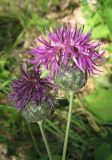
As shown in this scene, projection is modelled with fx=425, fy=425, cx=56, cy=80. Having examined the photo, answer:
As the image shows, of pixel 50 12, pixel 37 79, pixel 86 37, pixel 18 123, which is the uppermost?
pixel 50 12

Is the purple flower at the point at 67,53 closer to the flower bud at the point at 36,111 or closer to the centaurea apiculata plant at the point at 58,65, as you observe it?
the centaurea apiculata plant at the point at 58,65

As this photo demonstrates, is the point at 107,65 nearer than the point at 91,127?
No

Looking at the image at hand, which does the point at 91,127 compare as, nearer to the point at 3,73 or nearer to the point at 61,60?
the point at 3,73

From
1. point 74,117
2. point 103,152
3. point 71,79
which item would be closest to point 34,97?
point 71,79

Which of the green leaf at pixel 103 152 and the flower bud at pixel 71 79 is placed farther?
the green leaf at pixel 103 152

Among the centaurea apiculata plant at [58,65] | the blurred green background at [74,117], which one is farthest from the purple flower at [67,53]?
the blurred green background at [74,117]

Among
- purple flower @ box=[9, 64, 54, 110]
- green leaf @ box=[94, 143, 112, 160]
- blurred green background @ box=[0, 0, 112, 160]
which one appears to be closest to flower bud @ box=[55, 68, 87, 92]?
purple flower @ box=[9, 64, 54, 110]

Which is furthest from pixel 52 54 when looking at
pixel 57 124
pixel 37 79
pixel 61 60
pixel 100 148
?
pixel 57 124
